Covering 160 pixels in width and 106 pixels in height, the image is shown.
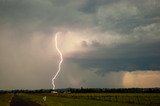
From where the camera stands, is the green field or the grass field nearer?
the green field

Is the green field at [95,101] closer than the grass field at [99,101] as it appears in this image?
Yes

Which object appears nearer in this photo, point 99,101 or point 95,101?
point 99,101
